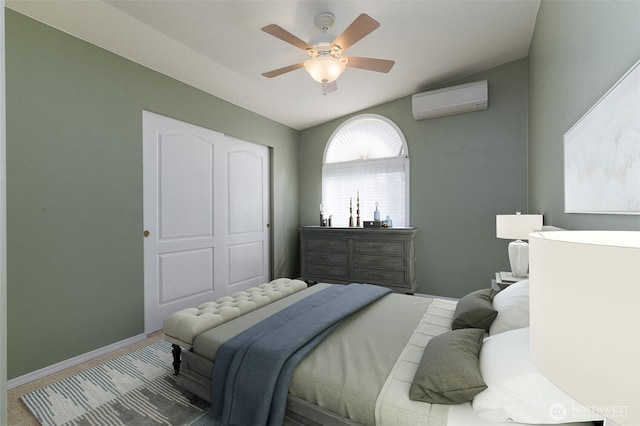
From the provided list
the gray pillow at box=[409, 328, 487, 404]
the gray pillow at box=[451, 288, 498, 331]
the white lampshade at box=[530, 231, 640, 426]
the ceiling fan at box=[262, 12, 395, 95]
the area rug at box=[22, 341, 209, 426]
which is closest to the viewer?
the white lampshade at box=[530, 231, 640, 426]

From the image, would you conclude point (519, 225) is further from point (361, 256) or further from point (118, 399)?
point (118, 399)

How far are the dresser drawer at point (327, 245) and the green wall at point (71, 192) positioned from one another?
222 cm

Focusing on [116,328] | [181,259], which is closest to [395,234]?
[181,259]

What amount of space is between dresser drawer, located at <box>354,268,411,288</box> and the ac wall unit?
2.10m

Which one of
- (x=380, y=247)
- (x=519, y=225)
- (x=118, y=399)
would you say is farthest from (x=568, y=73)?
(x=118, y=399)

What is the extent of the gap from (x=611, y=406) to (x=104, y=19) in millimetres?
3297

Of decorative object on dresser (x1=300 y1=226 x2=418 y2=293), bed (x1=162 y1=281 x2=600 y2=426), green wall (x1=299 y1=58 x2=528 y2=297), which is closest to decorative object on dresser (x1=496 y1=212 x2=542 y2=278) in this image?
bed (x1=162 y1=281 x2=600 y2=426)

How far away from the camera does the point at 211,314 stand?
1.95 meters

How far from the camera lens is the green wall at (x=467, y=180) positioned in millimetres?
3473

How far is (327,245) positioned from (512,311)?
115 inches

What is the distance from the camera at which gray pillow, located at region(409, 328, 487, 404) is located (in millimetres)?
1059

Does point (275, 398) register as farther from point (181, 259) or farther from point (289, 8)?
point (289, 8)

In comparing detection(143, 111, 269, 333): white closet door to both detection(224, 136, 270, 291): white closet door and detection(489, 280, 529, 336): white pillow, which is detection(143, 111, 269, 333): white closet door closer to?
detection(224, 136, 270, 291): white closet door

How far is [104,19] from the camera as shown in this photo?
89.2 inches
